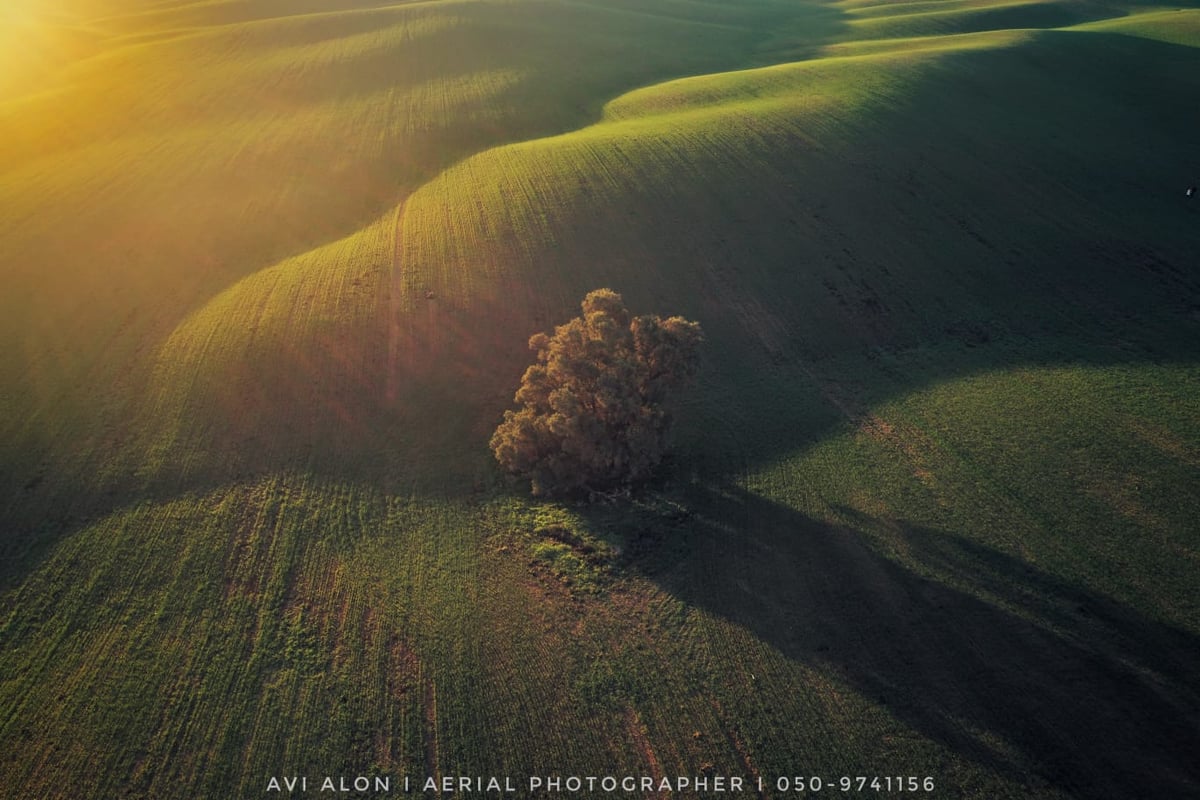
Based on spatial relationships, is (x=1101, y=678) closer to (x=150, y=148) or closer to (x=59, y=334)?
(x=59, y=334)

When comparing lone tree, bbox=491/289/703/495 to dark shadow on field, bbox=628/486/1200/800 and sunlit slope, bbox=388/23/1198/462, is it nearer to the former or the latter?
dark shadow on field, bbox=628/486/1200/800

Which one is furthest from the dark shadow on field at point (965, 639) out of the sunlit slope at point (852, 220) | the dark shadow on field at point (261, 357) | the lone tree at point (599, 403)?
the dark shadow on field at point (261, 357)

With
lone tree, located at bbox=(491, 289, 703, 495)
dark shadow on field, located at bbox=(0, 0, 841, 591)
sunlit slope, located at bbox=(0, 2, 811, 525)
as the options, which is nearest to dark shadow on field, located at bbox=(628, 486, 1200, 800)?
lone tree, located at bbox=(491, 289, 703, 495)

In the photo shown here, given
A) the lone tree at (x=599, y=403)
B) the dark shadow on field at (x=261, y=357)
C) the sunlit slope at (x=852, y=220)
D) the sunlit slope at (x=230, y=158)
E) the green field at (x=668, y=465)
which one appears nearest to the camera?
the green field at (x=668, y=465)

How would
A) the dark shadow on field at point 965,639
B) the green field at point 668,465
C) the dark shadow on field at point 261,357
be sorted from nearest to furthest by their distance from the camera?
the dark shadow on field at point 965,639 < the green field at point 668,465 < the dark shadow on field at point 261,357

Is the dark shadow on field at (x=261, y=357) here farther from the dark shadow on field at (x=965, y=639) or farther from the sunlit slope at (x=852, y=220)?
the dark shadow on field at (x=965, y=639)

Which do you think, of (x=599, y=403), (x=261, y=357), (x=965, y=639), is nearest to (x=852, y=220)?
(x=599, y=403)

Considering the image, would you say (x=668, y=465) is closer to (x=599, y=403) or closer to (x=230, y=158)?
(x=599, y=403)
